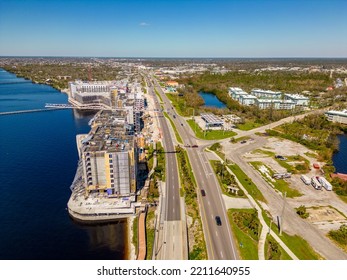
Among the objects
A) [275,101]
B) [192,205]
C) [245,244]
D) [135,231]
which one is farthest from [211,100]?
[245,244]

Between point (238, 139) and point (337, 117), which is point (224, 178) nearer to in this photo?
point (238, 139)

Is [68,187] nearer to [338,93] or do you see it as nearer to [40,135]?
[40,135]

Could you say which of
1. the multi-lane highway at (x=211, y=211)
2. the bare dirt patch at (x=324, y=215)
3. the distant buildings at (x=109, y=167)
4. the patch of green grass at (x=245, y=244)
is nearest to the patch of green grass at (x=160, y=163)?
the multi-lane highway at (x=211, y=211)

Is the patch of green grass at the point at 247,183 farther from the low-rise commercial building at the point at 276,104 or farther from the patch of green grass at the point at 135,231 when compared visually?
the low-rise commercial building at the point at 276,104

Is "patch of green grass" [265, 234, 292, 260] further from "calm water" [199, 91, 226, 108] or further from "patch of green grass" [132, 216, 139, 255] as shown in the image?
"calm water" [199, 91, 226, 108]

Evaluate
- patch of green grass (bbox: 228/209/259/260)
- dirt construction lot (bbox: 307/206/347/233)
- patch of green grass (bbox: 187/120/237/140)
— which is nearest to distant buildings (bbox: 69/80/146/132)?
patch of green grass (bbox: 187/120/237/140)
